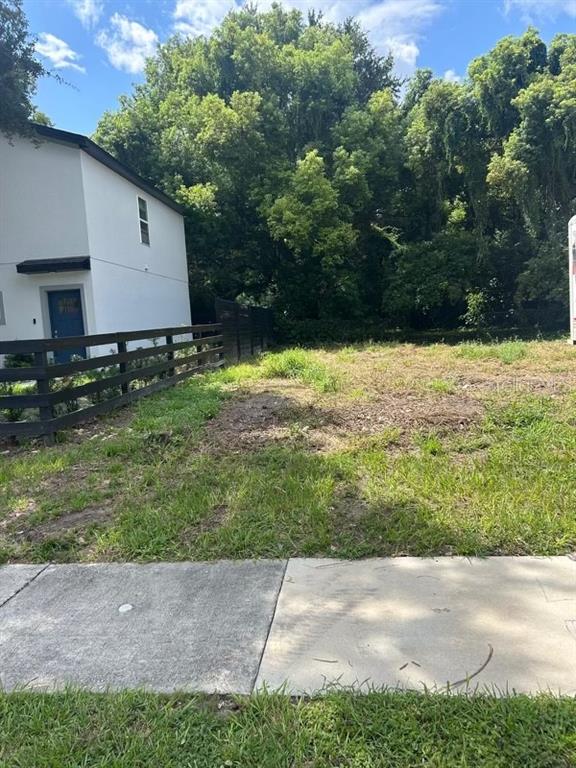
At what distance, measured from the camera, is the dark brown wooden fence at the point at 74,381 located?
6.06 m

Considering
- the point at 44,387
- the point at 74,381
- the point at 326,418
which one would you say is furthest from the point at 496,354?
the point at 44,387

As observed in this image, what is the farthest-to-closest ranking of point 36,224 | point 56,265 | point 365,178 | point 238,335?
1. point 365,178
2. point 238,335
3. point 36,224
4. point 56,265

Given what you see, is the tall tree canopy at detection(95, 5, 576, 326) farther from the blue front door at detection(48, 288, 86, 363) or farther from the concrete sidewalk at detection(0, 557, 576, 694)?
the concrete sidewalk at detection(0, 557, 576, 694)

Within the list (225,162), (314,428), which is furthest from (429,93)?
(314,428)

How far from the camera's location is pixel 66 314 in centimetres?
1303

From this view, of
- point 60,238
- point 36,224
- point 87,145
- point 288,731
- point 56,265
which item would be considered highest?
point 87,145

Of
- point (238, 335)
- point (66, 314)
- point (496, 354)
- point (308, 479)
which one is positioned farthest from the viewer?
point (238, 335)

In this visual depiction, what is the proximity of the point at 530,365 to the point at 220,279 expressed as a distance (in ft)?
46.8

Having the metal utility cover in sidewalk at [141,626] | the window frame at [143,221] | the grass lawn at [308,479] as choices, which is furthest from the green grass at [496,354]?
the window frame at [143,221]

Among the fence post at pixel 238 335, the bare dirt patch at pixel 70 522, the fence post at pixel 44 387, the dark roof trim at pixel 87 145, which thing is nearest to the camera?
the bare dirt patch at pixel 70 522

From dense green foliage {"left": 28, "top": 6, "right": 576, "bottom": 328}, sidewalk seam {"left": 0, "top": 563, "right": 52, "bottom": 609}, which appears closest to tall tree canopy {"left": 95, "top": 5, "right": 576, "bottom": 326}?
dense green foliage {"left": 28, "top": 6, "right": 576, "bottom": 328}

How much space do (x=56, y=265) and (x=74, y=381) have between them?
6045 millimetres

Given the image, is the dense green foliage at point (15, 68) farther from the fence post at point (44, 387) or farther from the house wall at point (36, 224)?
the fence post at point (44, 387)

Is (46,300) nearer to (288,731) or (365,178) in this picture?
(288,731)
